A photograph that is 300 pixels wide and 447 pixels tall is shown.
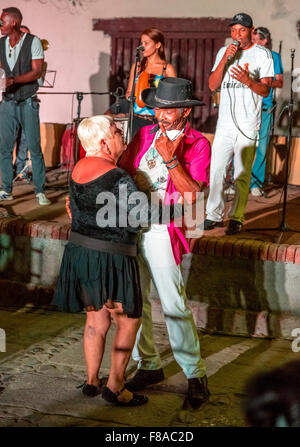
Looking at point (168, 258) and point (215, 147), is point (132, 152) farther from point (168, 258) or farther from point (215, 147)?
point (215, 147)

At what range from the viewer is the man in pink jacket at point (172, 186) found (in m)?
4.26

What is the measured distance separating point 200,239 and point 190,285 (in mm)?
416

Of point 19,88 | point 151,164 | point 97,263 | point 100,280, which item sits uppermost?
point 19,88

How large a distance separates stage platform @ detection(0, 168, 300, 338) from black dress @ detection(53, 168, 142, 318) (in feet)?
5.75

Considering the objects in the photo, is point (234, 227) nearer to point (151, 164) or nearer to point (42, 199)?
point (151, 164)

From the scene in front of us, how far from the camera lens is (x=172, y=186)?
430cm

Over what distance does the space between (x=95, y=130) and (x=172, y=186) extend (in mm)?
608

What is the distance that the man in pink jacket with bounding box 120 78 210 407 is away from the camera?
4.26 meters

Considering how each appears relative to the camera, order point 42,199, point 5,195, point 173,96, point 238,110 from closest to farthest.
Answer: point 173,96, point 238,110, point 42,199, point 5,195

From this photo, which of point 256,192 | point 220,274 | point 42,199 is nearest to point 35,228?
point 42,199

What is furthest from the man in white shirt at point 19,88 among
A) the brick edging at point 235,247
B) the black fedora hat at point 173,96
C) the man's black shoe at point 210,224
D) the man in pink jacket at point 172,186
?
the black fedora hat at point 173,96

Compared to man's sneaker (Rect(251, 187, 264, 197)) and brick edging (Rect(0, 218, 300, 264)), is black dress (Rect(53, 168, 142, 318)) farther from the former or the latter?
man's sneaker (Rect(251, 187, 264, 197))

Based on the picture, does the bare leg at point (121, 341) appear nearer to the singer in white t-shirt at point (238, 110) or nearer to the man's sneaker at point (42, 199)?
the singer in white t-shirt at point (238, 110)

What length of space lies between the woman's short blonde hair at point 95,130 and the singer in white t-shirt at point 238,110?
238 cm
